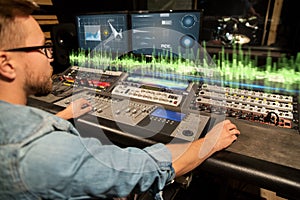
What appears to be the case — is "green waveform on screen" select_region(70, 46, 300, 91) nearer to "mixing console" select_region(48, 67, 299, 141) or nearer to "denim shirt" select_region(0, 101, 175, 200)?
"mixing console" select_region(48, 67, 299, 141)

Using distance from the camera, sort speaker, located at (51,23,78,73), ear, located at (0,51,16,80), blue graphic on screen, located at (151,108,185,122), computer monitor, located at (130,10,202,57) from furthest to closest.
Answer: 1. speaker, located at (51,23,78,73)
2. computer monitor, located at (130,10,202,57)
3. blue graphic on screen, located at (151,108,185,122)
4. ear, located at (0,51,16,80)

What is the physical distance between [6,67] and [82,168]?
0.34 meters

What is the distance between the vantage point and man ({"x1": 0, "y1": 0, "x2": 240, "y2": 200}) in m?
0.48

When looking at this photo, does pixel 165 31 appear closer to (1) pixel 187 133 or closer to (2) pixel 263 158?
(1) pixel 187 133

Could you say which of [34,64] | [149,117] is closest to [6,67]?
[34,64]

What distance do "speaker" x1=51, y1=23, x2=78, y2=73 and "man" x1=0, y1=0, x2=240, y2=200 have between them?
1.20m

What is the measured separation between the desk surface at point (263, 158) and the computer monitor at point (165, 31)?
628 millimetres

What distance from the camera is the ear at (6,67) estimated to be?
59cm

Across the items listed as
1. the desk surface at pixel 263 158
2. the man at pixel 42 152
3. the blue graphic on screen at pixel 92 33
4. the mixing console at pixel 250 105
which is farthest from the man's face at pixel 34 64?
the blue graphic on screen at pixel 92 33

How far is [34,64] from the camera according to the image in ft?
2.22

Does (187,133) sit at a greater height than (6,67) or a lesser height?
lesser

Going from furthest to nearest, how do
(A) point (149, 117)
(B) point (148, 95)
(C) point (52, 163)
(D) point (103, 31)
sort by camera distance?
(D) point (103, 31)
(B) point (148, 95)
(A) point (149, 117)
(C) point (52, 163)

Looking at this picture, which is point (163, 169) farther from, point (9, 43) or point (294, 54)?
point (294, 54)

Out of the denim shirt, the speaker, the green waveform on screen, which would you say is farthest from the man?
the speaker
